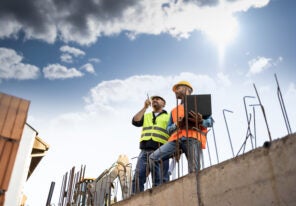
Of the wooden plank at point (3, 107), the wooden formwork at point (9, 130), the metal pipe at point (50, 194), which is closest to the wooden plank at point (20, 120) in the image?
the wooden formwork at point (9, 130)

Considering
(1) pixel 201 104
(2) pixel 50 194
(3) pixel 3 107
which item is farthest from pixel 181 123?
(2) pixel 50 194

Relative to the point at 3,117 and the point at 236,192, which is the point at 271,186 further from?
the point at 3,117

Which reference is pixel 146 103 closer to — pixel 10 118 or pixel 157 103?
pixel 157 103

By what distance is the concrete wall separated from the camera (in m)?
2.32

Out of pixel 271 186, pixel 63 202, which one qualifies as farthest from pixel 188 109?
pixel 63 202

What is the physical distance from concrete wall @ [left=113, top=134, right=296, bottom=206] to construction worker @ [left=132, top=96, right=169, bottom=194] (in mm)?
1178

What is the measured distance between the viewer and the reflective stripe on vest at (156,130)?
4.82 m

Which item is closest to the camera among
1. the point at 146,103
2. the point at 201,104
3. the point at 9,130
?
the point at 9,130

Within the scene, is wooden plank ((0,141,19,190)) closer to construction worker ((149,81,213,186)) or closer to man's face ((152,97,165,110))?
construction worker ((149,81,213,186))

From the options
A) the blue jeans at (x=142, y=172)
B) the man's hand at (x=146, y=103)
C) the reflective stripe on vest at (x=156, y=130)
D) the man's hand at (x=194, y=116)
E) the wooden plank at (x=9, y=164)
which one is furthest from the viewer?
the man's hand at (x=146, y=103)

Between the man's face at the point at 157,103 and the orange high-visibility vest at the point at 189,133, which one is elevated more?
the man's face at the point at 157,103

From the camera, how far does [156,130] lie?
4863 millimetres

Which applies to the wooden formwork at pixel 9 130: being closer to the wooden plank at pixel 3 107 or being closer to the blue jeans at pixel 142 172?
the wooden plank at pixel 3 107

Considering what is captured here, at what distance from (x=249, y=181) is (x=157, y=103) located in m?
2.85
